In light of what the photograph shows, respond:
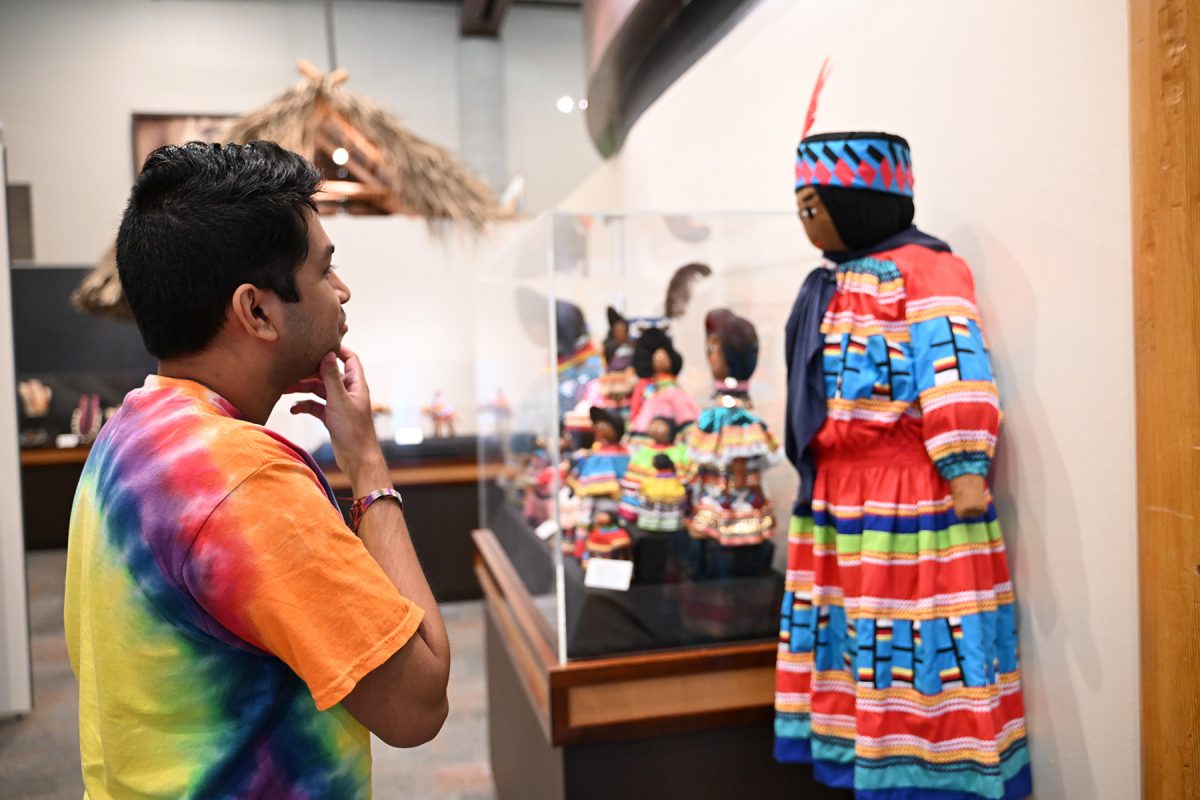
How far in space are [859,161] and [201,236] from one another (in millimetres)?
1253

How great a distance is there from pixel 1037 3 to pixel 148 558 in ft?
5.58

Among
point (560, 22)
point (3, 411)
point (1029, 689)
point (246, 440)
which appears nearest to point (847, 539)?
point (1029, 689)

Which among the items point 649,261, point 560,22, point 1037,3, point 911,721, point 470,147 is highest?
point 560,22

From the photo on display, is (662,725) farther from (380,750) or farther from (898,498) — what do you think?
(380,750)

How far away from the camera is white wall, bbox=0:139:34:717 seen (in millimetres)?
3621

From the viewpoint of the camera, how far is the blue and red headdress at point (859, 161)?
176 centimetres

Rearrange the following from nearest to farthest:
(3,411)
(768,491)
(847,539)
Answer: (847,539) → (768,491) → (3,411)

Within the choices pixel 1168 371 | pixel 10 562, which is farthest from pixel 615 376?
pixel 10 562

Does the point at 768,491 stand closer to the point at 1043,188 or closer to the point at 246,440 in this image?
the point at 1043,188

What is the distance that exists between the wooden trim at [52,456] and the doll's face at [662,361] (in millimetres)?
5919

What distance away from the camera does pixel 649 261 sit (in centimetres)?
244

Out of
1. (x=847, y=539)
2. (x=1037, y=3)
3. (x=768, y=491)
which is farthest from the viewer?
(x=768, y=491)

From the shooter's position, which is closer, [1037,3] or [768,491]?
[1037,3]

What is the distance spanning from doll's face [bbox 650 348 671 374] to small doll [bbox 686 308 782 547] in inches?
8.3
